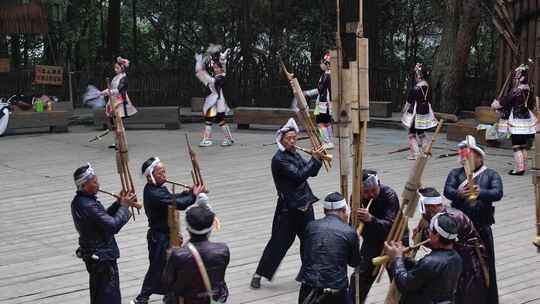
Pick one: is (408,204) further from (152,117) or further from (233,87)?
(233,87)

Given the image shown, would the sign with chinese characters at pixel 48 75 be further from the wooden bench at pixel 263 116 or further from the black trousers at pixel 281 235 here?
the black trousers at pixel 281 235

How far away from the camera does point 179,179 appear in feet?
52.5

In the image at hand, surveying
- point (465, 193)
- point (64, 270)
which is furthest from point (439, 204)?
point (64, 270)

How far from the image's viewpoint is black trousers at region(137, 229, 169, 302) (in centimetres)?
868

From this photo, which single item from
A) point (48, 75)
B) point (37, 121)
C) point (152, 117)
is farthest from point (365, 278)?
point (48, 75)

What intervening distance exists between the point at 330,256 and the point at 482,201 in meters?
2.13

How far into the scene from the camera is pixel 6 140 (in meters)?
21.4

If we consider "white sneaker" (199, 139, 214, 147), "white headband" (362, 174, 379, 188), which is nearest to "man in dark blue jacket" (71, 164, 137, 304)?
"white headband" (362, 174, 379, 188)

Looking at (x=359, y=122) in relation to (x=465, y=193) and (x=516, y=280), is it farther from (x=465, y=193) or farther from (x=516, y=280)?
(x=516, y=280)

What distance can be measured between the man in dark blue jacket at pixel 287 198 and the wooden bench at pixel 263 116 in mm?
12955

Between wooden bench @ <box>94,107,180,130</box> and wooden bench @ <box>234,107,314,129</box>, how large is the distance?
63.9 inches

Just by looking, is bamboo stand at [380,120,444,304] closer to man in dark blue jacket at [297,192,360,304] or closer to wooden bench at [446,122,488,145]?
man in dark blue jacket at [297,192,360,304]

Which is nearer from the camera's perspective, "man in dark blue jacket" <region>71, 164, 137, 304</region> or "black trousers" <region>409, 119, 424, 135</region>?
"man in dark blue jacket" <region>71, 164, 137, 304</region>

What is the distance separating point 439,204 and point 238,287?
294 centimetres
